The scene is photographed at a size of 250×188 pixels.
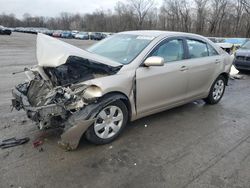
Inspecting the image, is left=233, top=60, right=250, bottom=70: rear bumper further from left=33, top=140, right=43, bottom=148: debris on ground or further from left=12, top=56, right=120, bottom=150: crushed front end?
left=33, top=140, right=43, bottom=148: debris on ground

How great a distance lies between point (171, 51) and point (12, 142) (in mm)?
3007

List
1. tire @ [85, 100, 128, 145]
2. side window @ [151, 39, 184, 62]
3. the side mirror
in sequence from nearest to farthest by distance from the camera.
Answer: tire @ [85, 100, 128, 145] < the side mirror < side window @ [151, 39, 184, 62]

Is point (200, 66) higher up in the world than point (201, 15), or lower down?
lower down

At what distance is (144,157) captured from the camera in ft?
11.5

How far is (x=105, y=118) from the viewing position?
3.74m

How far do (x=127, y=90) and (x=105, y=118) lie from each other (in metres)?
0.54

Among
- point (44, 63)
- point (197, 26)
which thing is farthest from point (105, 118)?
point (197, 26)

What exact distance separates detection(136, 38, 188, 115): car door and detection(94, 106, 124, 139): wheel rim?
1.33 ft

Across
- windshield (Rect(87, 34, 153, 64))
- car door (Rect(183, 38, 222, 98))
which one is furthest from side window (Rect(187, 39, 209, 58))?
windshield (Rect(87, 34, 153, 64))

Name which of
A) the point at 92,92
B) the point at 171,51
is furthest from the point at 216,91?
the point at 92,92

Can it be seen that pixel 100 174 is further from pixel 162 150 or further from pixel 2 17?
pixel 2 17

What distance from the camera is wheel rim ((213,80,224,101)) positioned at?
594 cm

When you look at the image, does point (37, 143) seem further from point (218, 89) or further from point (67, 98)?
point (218, 89)

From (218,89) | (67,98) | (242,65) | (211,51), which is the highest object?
(211,51)
